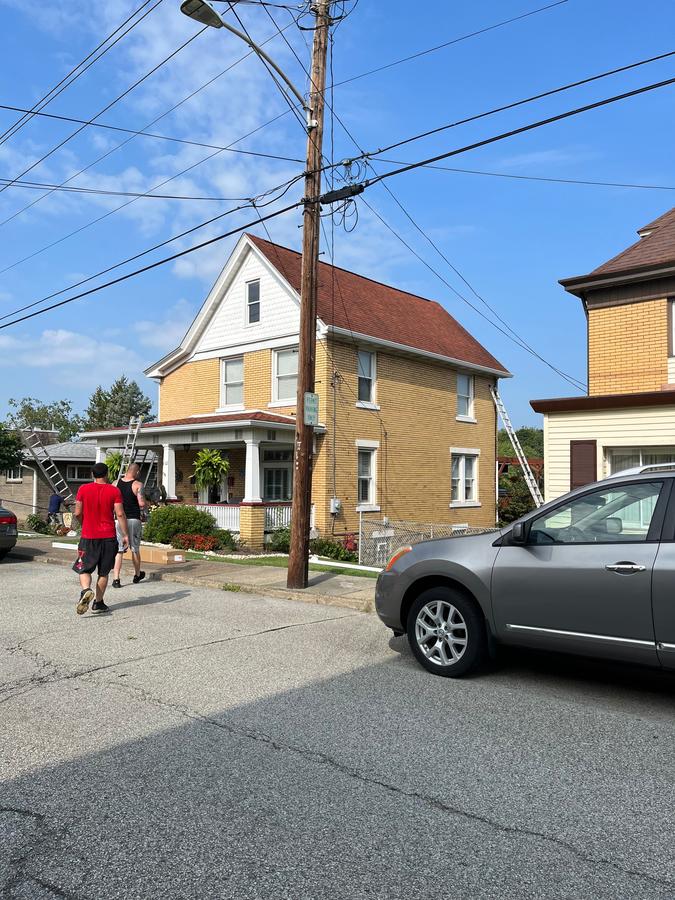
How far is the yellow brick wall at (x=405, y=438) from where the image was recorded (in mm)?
20266

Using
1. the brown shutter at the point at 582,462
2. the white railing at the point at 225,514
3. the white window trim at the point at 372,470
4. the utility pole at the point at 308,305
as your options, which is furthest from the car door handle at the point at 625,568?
the white window trim at the point at 372,470

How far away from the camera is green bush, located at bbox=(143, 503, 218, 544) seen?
19156 mm

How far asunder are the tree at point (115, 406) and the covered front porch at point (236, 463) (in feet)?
112

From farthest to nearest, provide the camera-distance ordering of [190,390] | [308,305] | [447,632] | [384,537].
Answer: [190,390] < [384,537] < [308,305] < [447,632]

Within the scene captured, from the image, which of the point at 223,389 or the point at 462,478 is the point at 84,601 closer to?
the point at 223,389

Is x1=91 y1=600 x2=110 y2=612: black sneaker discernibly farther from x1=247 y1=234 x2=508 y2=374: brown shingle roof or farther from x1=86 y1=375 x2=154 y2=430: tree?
x1=86 y1=375 x2=154 y2=430: tree

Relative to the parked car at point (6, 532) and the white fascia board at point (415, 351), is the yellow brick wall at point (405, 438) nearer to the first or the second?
the white fascia board at point (415, 351)

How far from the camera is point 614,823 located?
11.5 feet

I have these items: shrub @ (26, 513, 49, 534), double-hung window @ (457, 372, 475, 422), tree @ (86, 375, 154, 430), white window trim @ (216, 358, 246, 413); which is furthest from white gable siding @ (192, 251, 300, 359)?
tree @ (86, 375, 154, 430)

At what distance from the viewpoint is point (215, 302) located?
23.5 m

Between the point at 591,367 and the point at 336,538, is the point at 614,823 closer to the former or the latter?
the point at 591,367

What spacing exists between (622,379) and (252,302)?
12043mm

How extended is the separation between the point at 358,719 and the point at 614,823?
6.31 feet

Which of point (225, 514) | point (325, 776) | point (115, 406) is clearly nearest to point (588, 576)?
point (325, 776)
